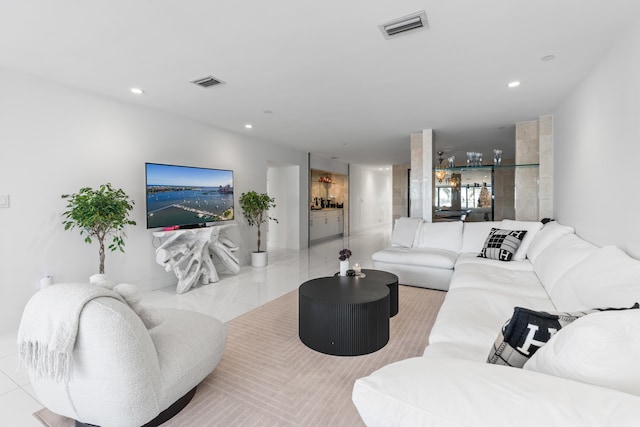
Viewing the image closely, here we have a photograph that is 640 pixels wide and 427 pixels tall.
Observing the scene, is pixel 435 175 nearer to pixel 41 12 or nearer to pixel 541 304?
pixel 541 304

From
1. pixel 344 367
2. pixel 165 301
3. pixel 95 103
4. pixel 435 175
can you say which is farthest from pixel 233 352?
pixel 435 175

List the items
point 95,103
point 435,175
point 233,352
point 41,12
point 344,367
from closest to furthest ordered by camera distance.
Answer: point 41,12 < point 344,367 < point 233,352 < point 95,103 < point 435,175

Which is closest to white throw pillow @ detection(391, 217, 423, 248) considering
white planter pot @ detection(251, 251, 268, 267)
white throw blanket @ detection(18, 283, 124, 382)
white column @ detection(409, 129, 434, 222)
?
white column @ detection(409, 129, 434, 222)

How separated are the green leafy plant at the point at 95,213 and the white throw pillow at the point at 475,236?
439cm

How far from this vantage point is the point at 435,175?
18.5 ft

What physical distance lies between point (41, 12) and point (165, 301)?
2887 mm

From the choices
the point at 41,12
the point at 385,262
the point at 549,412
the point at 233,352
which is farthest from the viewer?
Result: the point at 385,262

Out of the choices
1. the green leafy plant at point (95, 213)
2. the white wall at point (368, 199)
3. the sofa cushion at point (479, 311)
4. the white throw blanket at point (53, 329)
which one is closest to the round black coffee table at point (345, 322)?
the sofa cushion at point (479, 311)

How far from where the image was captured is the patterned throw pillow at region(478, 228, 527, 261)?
11.8ft

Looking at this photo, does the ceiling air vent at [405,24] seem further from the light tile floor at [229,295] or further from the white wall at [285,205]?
the white wall at [285,205]

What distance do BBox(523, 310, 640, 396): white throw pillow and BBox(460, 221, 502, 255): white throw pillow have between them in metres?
3.69

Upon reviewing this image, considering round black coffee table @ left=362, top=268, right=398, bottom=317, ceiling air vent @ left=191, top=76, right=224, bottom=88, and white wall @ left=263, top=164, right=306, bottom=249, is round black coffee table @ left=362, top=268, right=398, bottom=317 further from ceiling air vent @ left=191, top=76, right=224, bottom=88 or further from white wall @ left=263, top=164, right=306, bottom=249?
white wall @ left=263, top=164, right=306, bottom=249

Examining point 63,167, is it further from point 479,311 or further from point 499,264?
point 499,264

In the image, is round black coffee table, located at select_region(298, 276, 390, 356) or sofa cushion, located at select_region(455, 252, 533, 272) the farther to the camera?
sofa cushion, located at select_region(455, 252, 533, 272)
